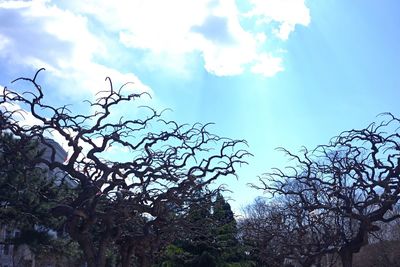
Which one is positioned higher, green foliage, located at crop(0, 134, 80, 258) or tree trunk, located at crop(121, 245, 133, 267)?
green foliage, located at crop(0, 134, 80, 258)

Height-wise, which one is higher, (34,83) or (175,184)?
(34,83)

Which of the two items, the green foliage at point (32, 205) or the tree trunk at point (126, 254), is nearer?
the tree trunk at point (126, 254)

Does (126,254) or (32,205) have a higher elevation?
(32,205)

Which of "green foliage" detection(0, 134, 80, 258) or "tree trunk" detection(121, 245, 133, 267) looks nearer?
"tree trunk" detection(121, 245, 133, 267)

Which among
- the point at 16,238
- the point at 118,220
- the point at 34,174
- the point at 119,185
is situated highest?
the point at 34,174

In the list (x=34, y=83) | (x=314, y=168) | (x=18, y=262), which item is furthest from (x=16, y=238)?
(x=314, y=168)

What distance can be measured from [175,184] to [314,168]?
21.3 feet

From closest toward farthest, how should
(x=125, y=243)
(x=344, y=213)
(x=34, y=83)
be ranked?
(x=34, y=83), (x=344, y=213), (x=125, y=243)

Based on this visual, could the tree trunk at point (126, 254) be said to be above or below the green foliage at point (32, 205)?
below

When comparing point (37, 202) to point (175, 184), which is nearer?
point (175, 184)

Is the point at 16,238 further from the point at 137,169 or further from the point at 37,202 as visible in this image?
the point at 137,169

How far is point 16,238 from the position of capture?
2723cm

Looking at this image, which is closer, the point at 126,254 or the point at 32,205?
the point at 126,254

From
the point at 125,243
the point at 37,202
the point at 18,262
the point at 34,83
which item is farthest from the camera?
the point at 18,262
